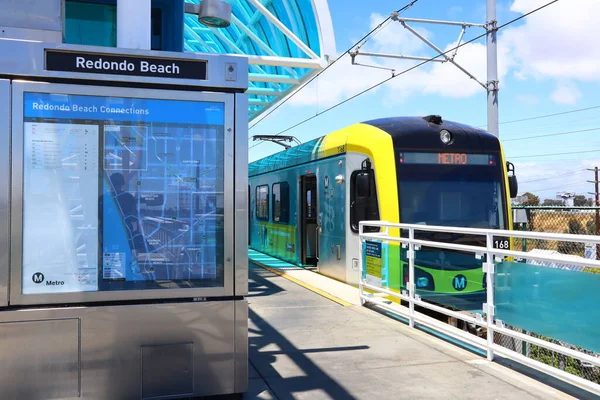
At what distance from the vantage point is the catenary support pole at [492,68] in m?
13.0

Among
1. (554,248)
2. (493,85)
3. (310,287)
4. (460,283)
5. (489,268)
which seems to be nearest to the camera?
(489,268)

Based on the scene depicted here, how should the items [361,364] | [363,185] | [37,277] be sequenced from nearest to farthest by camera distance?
1. [37,277]
2. [361,364]
3. [363,185]

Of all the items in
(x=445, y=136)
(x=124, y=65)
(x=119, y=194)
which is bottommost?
(x=119, y=194)

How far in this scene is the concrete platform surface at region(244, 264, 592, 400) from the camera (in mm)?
4324

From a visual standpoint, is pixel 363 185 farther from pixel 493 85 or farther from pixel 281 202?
pixel 493 85

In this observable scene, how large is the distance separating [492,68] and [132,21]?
10.5m

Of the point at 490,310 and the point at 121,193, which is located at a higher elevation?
the point at 121,193

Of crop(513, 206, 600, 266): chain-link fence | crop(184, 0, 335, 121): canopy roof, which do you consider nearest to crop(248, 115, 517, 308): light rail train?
crop(513, 206, 600, 266): chain-link fence

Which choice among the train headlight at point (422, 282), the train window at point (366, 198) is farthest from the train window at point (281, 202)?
the train headlight at point (422, 282)

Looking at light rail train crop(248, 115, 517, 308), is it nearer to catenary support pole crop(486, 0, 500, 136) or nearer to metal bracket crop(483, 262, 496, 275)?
metal bracket crop(483, 262, 496, 275)

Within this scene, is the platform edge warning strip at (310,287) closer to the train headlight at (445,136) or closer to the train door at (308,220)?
the train door at (308,220)

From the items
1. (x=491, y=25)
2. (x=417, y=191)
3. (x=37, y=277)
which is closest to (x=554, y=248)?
(x=417, y=191)

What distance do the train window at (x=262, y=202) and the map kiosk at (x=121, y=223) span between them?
11.5 metres

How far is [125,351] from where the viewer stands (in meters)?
3.77
